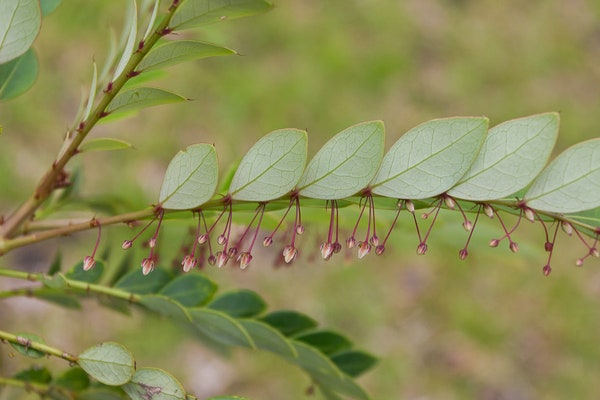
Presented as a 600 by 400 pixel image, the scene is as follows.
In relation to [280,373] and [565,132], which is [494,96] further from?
[280,373]

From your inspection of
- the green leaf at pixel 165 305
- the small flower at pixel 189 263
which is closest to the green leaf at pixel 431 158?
the small flower at pixel 189 263

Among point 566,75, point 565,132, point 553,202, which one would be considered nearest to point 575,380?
point 565,132

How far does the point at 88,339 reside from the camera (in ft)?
10.3

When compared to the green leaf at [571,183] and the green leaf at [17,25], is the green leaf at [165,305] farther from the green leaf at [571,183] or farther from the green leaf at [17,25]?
the green leaf at [571,183]

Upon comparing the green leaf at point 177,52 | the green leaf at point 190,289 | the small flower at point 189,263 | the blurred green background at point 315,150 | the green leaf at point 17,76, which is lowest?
the blurred green background at point 315,150

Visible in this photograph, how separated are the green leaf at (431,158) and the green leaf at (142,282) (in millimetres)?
444

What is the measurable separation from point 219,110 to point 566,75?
2.29 m

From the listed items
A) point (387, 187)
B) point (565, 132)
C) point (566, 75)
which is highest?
point (387, 187)

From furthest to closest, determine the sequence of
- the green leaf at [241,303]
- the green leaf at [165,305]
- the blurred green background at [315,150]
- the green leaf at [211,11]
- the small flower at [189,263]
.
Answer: the blurred green background at [315,150]
the green leaf at [241,303]
the green leaf at [165,305]
the small flower at [189,263]
the green leaf at [211,11]

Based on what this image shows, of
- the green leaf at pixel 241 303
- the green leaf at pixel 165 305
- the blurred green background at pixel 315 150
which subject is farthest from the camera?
the blurred green background at pixel 315 150

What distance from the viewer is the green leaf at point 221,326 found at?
1.01 m

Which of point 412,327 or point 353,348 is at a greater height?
point 353,348

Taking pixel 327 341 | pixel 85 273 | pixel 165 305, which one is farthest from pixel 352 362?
pixel 85 273

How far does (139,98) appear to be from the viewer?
2.72 feet
